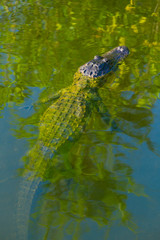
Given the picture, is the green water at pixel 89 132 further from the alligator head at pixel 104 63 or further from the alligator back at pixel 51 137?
the alligator head at pixel 104 63

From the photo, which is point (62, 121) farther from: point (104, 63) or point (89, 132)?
point (104, 63)

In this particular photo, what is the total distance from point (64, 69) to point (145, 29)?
2.38 meters

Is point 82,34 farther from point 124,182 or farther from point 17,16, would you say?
point 124,182

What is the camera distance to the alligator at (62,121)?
260 cm

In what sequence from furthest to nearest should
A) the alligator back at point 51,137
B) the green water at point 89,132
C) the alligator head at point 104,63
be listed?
the alligator head at point 104,63 → the alligator back at point 51,137 → the green water at point 89,132

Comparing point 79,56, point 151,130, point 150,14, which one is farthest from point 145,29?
point 151,130

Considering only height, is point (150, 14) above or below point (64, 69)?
above

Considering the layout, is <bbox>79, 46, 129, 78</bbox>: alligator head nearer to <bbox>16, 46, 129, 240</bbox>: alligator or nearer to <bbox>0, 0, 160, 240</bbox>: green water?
<bbox>16, 46, 129, 240</bbox>: alligator

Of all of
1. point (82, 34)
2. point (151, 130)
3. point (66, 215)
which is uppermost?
point (82, 34)

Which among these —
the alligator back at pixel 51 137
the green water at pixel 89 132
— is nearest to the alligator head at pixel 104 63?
the green water at pixel 89 132

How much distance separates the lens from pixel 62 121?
10.8 feet

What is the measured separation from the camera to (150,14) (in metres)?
6.18

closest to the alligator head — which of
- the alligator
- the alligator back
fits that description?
the alligator

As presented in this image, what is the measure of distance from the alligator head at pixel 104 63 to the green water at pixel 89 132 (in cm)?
19
